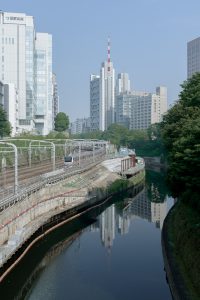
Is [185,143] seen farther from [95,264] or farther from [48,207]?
[48,207]

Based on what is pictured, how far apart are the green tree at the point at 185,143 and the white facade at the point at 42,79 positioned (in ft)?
290

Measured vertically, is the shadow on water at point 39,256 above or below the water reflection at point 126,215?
above

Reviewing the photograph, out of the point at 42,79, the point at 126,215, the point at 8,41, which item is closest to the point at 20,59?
the point at 8,41

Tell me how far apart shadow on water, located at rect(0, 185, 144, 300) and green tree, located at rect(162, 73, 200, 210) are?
1293cm

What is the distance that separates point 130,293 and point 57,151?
7657 cm

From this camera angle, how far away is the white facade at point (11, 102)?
112 m

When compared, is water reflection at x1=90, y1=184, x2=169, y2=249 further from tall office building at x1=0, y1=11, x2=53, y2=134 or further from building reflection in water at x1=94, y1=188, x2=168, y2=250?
tall office building at x1=0, y1=11, x2=53, y2=134

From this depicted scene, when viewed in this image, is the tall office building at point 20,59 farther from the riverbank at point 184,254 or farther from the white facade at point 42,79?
the riverbank at point 184,254

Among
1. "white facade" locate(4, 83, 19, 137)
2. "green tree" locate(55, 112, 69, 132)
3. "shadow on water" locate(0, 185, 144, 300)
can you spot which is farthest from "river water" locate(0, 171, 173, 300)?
"green tree" locate(55, 112, 69, 132)

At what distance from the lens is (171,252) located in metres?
32.0

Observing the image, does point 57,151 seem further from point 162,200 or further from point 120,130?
point 120,130

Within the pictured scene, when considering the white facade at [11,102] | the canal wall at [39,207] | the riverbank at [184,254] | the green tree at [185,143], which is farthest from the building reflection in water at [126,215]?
the white facade at [11,102]

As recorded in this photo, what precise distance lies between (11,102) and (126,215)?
6404 centimetres

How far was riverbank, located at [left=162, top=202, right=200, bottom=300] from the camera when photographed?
2481 centimetres
